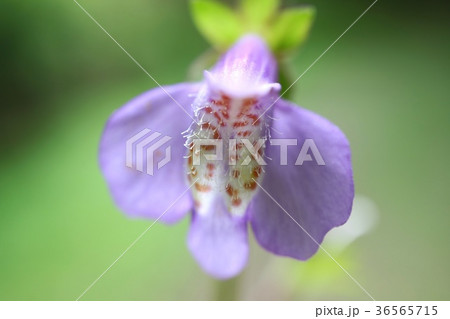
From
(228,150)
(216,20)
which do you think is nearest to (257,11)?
(216,20)

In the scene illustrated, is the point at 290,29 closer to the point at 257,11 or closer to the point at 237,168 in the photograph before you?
the point at 257,11

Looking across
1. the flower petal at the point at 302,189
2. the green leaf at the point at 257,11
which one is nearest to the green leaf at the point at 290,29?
the green leaf at the point at 257,11

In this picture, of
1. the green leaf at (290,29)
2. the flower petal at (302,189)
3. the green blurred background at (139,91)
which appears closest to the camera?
the flower petal at (302,189)

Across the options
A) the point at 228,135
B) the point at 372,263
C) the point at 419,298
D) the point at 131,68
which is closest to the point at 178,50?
the point at 131,68

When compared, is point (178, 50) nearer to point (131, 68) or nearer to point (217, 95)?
point (131, 68)

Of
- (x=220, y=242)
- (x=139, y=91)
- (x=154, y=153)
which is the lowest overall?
(x=220, y=242)

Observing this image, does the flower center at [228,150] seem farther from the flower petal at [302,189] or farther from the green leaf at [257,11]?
the green leaf at [257,11]
